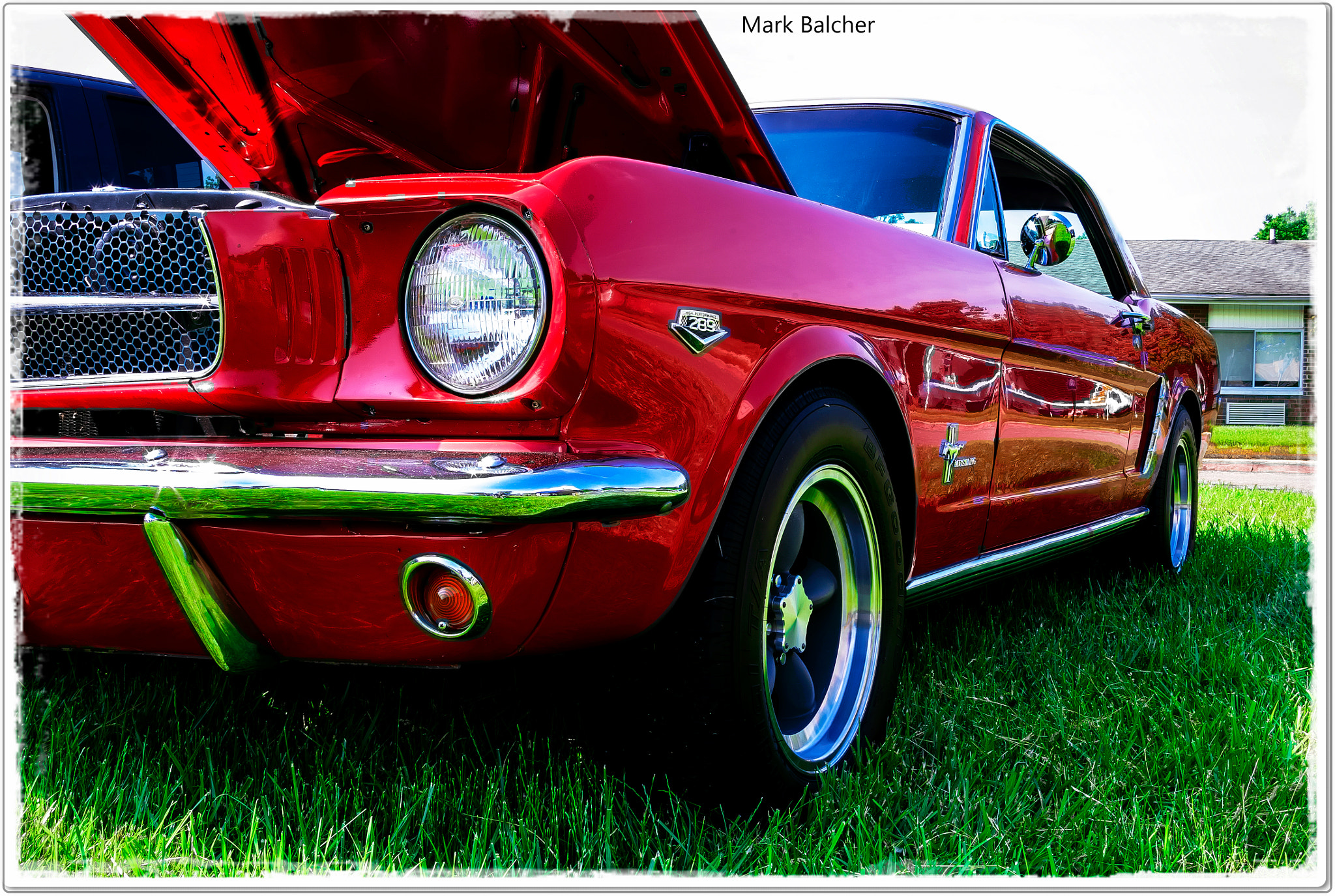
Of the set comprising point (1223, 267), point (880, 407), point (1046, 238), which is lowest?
point (880, 407)

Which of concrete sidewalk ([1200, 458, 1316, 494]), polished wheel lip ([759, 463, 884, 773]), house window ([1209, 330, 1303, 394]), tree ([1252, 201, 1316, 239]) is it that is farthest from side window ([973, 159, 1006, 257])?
tree ([1252, 201, 1316, 239])

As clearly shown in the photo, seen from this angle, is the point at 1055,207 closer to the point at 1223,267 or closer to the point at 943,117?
the point at 943,117

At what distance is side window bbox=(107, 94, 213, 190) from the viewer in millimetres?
4137

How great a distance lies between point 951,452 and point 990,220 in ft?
2.63

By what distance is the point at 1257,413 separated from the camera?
66.9 ft

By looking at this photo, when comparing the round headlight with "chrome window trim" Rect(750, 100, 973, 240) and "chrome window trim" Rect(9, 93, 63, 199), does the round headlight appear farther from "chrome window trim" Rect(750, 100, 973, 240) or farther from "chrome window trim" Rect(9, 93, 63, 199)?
"chrome window trim" Rect(9, 93, 63, 199)

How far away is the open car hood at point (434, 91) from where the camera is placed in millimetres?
→ 1848

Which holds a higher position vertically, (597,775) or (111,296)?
(111,296)

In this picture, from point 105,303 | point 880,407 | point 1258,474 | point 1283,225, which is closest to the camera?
point 105,303

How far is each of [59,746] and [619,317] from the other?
1.48m

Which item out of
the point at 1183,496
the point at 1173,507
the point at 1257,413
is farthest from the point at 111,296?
the point at 1257,413

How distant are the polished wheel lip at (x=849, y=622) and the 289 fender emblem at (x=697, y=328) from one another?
462mm

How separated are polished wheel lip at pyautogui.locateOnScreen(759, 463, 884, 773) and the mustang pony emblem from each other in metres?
0.39

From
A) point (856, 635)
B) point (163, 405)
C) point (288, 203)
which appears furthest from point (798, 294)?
point (163, 405)
